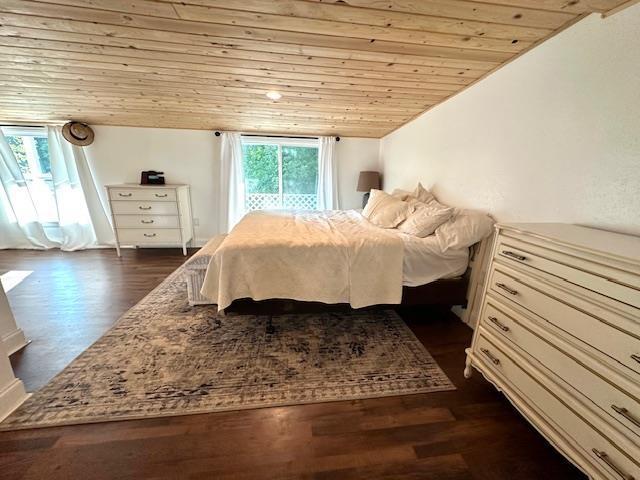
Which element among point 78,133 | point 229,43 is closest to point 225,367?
point 229,43

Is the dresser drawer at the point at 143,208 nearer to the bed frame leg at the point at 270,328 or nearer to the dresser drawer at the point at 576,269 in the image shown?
the bed frame leg at the point at 270,328

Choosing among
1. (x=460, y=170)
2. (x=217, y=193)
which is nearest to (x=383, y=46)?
(x=460, y=170)

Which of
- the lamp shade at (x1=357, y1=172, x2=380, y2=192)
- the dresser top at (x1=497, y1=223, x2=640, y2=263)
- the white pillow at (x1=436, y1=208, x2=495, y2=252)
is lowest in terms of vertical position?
the white pillow at (x1=436, y1=208, x2=495, y2=252)

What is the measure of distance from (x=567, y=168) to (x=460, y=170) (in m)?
0.94

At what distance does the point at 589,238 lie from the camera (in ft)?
3.39

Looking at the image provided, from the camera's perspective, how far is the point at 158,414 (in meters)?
1.27

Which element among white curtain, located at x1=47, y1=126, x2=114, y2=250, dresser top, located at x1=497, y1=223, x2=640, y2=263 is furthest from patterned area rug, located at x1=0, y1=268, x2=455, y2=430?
white curtain, located at x1=47, y1=126, x2=114, y2=250

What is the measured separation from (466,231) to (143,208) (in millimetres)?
4095

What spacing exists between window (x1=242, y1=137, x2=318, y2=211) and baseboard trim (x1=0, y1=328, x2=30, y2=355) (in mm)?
2964

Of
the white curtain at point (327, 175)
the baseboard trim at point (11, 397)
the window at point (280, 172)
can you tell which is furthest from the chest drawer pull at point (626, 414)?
the window at point (280, 172)

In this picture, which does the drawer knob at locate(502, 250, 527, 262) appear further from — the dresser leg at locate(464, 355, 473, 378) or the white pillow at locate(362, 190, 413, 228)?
the white pillow at locate(362, 190, 413, 228)

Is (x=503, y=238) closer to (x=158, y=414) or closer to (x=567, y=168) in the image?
(x=567, y=168)

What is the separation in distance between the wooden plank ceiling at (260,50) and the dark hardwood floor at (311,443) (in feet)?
7.02

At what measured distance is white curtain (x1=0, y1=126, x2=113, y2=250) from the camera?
Result: 11.9ft
